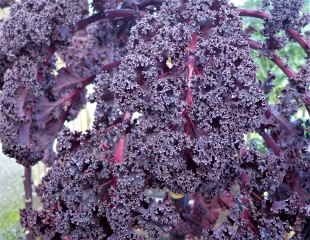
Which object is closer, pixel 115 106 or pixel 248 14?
pixel 115 106

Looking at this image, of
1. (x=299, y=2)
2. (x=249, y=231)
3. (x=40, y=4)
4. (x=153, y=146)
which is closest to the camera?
(x=153, y=146)

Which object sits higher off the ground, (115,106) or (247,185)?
(115,106)

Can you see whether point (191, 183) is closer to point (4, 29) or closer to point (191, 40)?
point (191, 40)

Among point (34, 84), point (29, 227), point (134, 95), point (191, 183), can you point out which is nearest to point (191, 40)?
point (134, 95)

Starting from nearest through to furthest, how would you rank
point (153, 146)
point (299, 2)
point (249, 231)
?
point (153, 146), point (249, 231), point (299, 2)

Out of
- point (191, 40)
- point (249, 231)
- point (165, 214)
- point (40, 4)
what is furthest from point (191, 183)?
point (40, 4)

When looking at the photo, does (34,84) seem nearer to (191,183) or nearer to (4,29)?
(4,29)

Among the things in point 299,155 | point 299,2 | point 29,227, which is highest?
point 299,2
